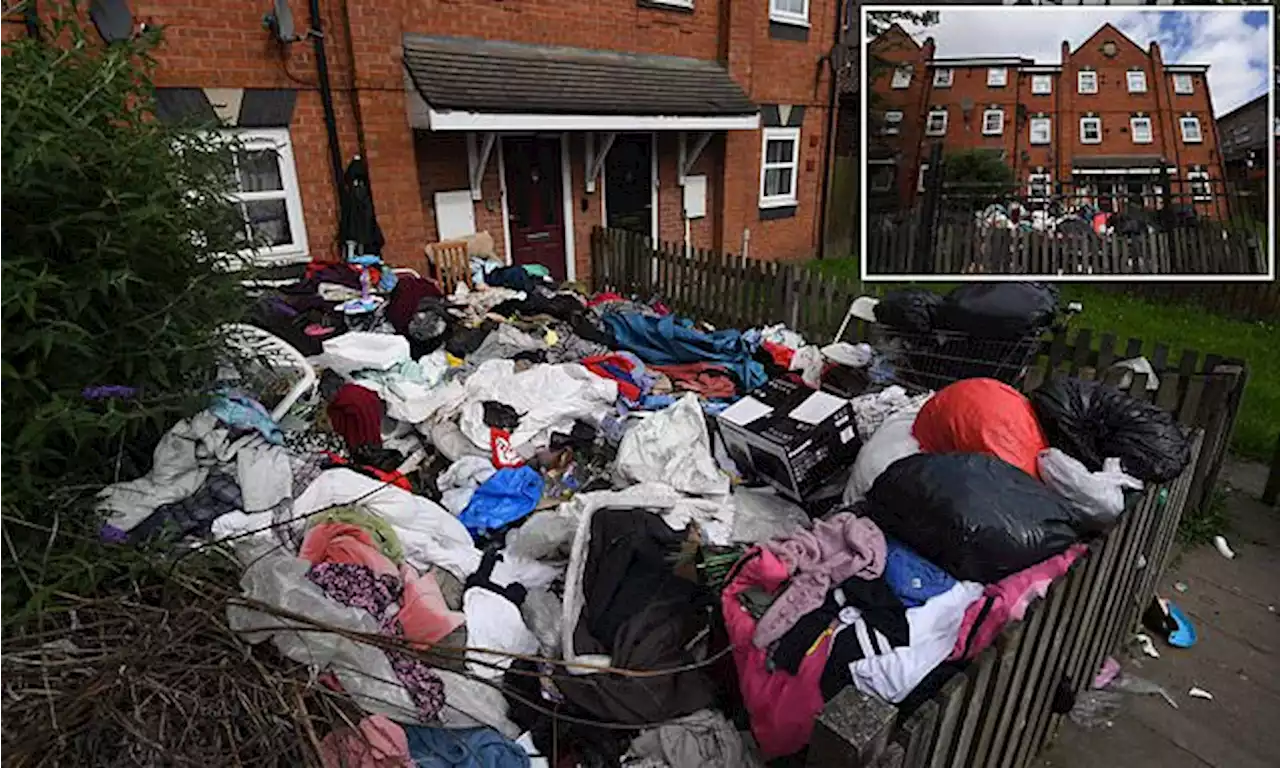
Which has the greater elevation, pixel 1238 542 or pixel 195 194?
pixel 195 194

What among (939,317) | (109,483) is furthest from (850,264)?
(109,483)

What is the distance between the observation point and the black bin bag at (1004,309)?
381cm

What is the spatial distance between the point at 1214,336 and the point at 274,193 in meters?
9.77

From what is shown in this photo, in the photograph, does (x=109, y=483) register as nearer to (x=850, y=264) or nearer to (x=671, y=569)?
(x=671, y=569)

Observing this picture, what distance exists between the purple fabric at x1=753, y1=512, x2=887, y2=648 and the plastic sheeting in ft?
4.24

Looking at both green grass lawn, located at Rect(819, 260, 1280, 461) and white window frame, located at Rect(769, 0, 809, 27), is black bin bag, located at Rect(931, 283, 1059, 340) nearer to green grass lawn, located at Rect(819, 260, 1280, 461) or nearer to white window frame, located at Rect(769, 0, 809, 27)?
green grass lawn, located at Rect(819, 260, 1280, 461)

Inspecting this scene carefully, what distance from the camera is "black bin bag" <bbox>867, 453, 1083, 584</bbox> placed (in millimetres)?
1952

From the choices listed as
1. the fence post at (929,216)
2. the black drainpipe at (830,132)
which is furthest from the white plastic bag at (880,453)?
the black drainpipe at (830,132)

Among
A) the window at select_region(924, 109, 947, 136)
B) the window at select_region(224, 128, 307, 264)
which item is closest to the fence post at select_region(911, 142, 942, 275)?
the window at select_region(924, 109, 947, 136)

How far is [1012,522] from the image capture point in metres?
1.97

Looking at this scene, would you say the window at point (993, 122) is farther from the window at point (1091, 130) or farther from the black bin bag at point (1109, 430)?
the black bin bag at point (1109, 430)

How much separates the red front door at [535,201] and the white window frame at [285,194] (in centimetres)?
247

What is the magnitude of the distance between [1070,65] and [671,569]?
2.59 metres

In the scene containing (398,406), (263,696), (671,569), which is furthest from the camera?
(398,406)
